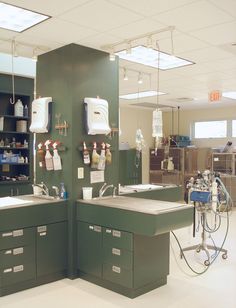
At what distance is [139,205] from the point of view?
3639 mm

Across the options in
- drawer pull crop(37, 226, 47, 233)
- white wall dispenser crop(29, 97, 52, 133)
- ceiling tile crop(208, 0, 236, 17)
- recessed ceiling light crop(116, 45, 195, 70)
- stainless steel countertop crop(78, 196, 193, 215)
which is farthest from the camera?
recessed ceiling light crop(116, 45, 195, 70)

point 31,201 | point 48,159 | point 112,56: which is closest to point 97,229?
point 31,201

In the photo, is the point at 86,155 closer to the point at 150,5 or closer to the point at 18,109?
the point at 150,5

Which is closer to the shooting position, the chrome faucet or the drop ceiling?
the drop ceiling

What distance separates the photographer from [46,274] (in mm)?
3824

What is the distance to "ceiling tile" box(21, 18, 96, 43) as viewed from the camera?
11.6ft

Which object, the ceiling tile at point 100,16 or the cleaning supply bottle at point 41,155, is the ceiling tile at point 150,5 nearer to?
the ceiling tile at point 100,16

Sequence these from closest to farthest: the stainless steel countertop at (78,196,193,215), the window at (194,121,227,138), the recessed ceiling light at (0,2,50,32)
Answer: the recessed ceiling light at (0,2,50,32) < the stainless steel countertop at (78,196,193,215) < the window at (194,121,227,138)

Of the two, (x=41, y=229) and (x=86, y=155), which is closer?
(x=41, y=229)

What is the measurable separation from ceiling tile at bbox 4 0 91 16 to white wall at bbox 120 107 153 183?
6.95 meters

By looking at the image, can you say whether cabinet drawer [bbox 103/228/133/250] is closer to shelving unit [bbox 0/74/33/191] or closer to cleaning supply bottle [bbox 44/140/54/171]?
cleaning supply bottle [bbox 44/140/54/171]

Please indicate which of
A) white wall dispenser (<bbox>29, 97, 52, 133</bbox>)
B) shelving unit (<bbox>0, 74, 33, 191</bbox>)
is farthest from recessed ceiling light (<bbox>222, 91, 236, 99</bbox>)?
white wall dispenser (<bbox>29, 97, 52, 133</bbox>)

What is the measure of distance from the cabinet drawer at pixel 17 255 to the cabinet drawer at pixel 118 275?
794 mm

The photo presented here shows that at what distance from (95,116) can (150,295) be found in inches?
79.7
